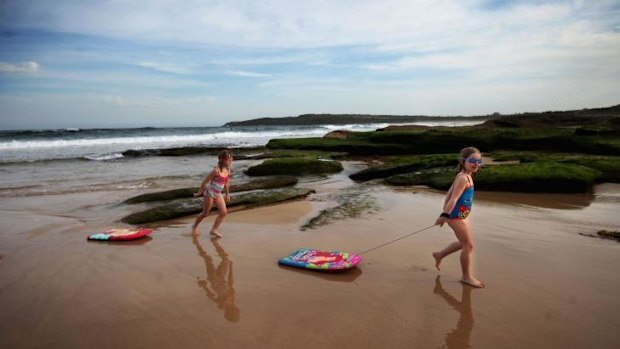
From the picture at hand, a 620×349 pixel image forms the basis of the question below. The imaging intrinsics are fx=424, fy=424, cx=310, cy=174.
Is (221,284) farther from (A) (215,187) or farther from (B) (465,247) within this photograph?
(A) (215,187)

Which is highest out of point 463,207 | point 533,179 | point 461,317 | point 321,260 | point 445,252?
point 463,207

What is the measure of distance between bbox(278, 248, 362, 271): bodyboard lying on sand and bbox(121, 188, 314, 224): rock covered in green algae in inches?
155

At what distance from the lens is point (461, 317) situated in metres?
4.08

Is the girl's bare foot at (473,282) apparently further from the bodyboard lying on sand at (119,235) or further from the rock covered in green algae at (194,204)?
the rock covered in green algae at (194,204)

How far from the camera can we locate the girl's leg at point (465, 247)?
15.9 ft

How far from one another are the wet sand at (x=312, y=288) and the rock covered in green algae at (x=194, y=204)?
921 mm

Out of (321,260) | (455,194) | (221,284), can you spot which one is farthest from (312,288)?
(455,194)

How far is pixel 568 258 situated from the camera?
5590 mm

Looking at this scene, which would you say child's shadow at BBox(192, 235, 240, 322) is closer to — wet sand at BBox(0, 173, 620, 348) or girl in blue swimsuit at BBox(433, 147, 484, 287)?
wet sand at BBox(0, 173, 620, 348)

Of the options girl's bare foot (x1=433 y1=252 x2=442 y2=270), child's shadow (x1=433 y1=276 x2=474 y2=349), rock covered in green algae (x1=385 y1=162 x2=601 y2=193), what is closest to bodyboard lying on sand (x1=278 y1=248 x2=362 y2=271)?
girl's bare foot (x1=433 y1=252 x2=442 y2=270)

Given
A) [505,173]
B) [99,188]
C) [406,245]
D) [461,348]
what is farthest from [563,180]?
[99,188]

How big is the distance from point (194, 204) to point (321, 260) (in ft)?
15.8

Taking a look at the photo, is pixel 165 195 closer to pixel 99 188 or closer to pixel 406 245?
Answer: pixel 99 188

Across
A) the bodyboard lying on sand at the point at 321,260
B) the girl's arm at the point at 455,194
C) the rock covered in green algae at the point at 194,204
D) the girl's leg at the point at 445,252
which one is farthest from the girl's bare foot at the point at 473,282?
the rock covered in green algae at the point at 194,204
